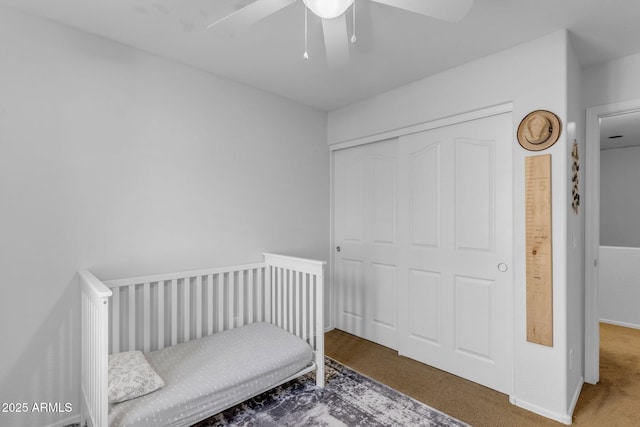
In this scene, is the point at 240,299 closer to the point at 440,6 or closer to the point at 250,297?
the point at 250,297

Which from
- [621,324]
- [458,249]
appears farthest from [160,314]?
[621,324]

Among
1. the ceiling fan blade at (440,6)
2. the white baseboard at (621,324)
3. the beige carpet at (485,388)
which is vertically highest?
the ceiling fan blade at (440,6)

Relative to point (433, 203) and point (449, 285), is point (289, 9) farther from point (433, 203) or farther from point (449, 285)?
point (449, 285)

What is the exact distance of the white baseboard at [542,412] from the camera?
A: 1901 mm

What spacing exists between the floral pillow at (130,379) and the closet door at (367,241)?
6.59ft

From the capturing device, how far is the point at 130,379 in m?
1.60

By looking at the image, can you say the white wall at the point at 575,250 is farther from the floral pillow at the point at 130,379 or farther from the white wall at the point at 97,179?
the floral pillow at the point at 130,379

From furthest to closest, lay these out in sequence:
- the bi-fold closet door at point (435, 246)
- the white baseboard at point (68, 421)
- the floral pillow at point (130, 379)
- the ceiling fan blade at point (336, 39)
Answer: the bi-fold closet door at point (435, 246) < the white baseboard at point (68, 421) < the floral pillow at point (130, 379) < the ceiling fan blade at point (336, 39)

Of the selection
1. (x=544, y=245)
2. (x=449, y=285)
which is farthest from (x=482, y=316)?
(x=544, y=245)

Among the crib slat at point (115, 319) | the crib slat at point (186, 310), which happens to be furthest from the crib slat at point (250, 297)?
the crib slat at point (115, 319)

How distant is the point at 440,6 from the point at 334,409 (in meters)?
2.26

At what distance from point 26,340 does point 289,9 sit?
7.64ft

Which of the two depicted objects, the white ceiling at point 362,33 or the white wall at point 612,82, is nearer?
the white ceiling at point 362,33

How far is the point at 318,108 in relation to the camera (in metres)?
3.34
